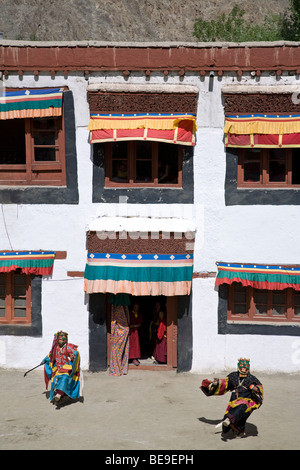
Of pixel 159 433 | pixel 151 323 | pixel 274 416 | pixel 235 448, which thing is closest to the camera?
pixel 235 448

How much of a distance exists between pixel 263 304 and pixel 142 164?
142 inches

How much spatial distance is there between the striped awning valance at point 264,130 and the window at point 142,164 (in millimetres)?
1120

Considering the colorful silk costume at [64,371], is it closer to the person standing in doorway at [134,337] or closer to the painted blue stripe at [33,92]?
the person standing in doorway at [134,337]

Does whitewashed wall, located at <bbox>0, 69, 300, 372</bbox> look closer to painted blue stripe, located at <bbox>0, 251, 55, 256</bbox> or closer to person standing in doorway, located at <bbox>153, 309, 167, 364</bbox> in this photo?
painted blue stripe, located at <bbox>0, 251, 55, 256</bbox>

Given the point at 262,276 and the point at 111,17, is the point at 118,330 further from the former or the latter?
the point at 111,17

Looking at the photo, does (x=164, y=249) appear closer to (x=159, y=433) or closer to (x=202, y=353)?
(x=202, y=353)

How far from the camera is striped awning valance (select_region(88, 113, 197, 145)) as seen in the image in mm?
11477

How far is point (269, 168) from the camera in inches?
468

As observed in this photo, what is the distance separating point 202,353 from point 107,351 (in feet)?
Answer: 6.11

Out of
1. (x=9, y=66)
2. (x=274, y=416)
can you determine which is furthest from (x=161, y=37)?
(x=274, y=416)

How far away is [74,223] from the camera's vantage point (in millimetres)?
11969

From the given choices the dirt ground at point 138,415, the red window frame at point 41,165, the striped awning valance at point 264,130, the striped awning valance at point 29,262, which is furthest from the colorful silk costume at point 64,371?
the striped awning valance at point 264,130

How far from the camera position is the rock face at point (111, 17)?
35.5 meters

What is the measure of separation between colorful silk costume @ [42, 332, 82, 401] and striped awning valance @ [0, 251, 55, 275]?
6.15ft
